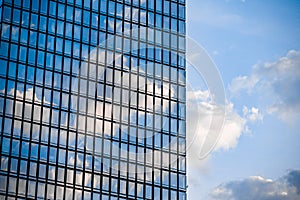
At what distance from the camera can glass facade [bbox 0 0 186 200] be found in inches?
5842

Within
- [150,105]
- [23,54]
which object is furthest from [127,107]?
[23,54]

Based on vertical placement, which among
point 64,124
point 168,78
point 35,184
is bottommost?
point 35,184

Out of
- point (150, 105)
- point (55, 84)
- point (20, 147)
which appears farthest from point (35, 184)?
point (150, 105)

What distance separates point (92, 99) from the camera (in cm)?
15775

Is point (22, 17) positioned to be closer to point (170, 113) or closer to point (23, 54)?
point (23, 54)

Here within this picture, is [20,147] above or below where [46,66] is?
below

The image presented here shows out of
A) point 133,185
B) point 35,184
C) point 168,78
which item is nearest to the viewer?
point 35,184

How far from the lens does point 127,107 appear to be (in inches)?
6344

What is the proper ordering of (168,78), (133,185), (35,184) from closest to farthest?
(35,184), (133,185), (168,78)

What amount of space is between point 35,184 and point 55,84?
15.5 metres

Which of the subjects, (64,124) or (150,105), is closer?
(64,124)

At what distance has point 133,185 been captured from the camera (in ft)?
515

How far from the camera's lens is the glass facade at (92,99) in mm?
148375

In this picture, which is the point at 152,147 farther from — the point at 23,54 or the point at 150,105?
the point at 23,54
